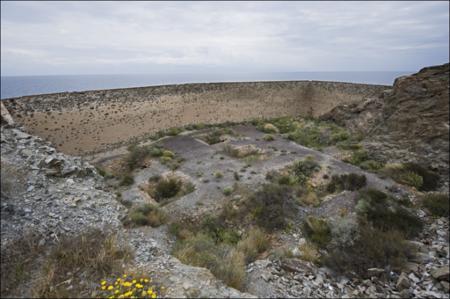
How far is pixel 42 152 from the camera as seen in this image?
764 centimetres

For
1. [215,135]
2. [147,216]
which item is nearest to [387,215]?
[147,216]

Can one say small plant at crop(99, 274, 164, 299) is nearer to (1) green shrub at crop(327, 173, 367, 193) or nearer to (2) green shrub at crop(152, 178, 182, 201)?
(2) green shrub at crop(152, 178, 182, 201)

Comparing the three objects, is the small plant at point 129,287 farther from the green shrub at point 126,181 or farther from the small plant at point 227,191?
the green shrub at point 126,181

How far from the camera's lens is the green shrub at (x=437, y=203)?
269 inches

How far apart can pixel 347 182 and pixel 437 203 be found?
225 centimetres

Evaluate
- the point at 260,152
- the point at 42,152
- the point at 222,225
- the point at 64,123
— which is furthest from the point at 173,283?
the point at 64,123

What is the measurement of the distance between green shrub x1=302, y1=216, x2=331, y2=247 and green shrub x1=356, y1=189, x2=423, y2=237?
1.04 m

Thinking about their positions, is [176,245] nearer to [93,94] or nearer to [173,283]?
[173,283]

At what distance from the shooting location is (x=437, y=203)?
7012 mm

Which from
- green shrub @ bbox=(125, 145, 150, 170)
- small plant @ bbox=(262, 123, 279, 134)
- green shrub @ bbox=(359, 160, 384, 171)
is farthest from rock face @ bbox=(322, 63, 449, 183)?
green shrub @ bbox=(125, 145, 150, 170)

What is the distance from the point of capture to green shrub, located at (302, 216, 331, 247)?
6.02 m

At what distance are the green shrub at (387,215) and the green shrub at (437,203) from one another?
2.28ft

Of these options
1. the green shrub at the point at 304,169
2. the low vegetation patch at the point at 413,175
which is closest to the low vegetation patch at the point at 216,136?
the green shrub at the point at 304,169

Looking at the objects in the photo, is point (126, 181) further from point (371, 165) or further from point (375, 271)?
point (371, 165)
